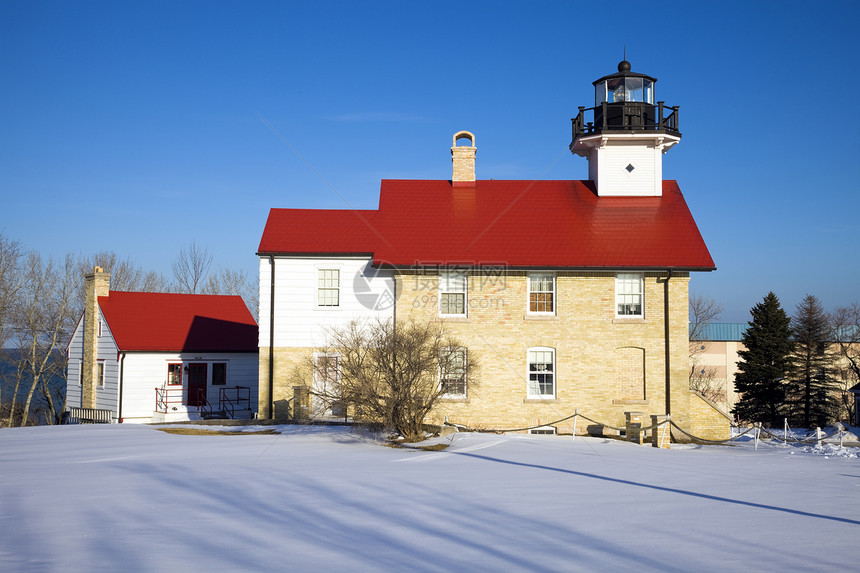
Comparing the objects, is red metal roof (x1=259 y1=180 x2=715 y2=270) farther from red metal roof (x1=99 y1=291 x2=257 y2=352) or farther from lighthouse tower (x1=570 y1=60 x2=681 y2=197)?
red metal roof (x1=99 y1=291 x2=257 y2=352)

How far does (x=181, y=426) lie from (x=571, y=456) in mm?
12738

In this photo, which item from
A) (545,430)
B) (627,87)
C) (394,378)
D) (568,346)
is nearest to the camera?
(394,378)

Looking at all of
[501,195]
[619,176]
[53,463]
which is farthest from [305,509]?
[619,176]

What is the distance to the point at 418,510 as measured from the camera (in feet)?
30.1

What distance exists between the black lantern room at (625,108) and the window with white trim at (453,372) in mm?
10765

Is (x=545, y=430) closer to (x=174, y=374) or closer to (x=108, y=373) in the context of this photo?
(x=174, y=374)

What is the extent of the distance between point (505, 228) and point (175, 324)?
1536 cm

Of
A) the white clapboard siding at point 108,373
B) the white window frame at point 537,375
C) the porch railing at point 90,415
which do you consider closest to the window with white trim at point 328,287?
the white window frame at point 537,375

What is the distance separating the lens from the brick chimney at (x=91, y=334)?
2808cm

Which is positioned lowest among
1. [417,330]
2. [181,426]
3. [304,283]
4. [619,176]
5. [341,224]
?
[181,426]

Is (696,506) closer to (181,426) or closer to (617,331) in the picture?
(617,331)

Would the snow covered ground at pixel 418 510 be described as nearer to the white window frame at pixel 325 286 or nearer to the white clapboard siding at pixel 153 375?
the white window frame at pixel 325 286

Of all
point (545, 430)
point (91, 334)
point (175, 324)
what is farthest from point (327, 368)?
point (91, 334)

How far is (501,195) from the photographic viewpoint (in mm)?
24438
